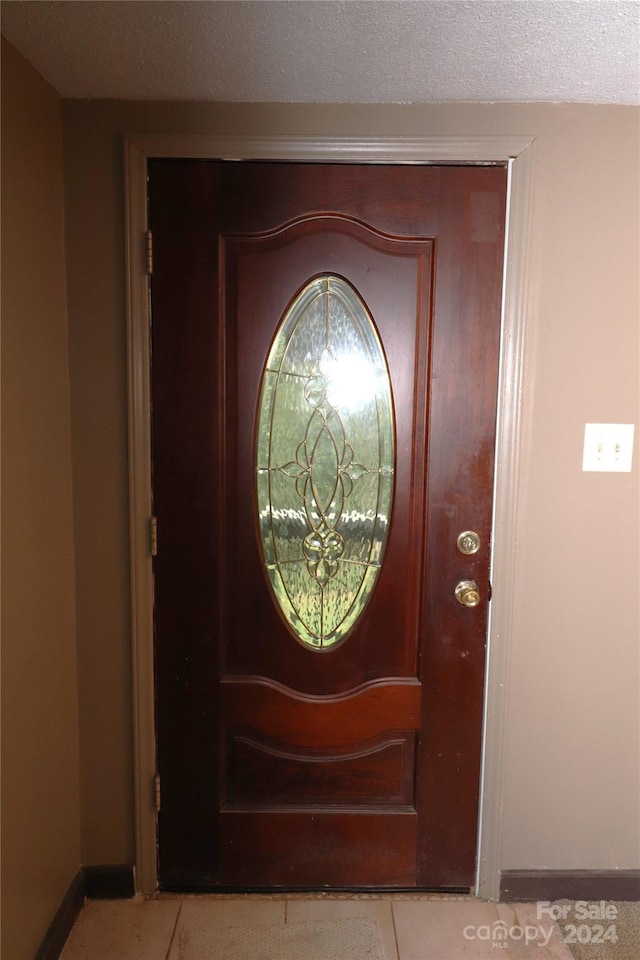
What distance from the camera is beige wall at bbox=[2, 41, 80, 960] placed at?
4.49 ft

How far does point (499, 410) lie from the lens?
65.1 inches

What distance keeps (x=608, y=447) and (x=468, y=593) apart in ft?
1.84

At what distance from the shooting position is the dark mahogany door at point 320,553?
160 centimetres

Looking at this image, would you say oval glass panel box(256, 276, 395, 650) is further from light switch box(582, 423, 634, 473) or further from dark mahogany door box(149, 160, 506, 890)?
light switch box(582, 423, 634, 473)

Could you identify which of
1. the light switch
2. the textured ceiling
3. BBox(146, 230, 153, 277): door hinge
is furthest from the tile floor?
the textured ceiling

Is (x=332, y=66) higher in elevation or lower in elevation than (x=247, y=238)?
higher

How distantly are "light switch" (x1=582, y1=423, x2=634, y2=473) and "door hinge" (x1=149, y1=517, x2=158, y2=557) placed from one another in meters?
1.21

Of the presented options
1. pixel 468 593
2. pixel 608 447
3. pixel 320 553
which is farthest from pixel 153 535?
pixel 608 447

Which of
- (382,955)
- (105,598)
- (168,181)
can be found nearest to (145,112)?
(168,181)

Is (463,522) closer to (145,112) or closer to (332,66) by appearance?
(332,66)

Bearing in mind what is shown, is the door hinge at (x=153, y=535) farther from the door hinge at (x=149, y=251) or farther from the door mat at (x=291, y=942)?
the door mat at (x=291, y=942)

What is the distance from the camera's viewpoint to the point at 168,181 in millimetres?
1592

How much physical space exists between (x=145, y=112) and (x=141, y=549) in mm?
1162

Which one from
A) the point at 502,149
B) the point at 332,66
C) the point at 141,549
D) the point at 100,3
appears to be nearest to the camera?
the point at 100,3
